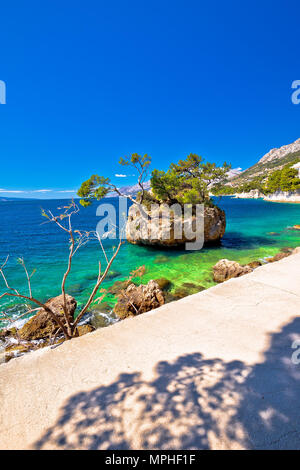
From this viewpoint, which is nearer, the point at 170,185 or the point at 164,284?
the point at 164,284

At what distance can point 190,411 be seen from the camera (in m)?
1.99

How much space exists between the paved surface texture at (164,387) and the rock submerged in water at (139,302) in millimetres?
3636

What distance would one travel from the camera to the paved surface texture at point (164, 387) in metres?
1.79

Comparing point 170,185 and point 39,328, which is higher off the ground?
point 170,185

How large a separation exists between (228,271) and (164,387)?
27.8 ft

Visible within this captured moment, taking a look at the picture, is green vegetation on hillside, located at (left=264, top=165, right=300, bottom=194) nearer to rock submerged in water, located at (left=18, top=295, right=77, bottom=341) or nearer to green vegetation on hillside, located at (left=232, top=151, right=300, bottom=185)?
green vegetation on hillside, located at (left=232, top=151, right=300, bottom=185)

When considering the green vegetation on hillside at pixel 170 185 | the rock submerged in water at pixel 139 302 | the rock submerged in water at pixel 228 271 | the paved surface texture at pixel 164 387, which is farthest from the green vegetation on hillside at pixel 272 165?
the paved surface texture at pixel 164 387

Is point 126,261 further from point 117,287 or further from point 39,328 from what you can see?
point 39,328

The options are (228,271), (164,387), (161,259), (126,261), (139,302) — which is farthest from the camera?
(126,261)

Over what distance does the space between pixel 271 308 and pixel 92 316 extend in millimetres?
6309

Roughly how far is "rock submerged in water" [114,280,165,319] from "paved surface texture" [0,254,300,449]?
364 cm

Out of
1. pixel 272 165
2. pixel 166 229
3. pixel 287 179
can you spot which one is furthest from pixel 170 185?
pixel 272 165
